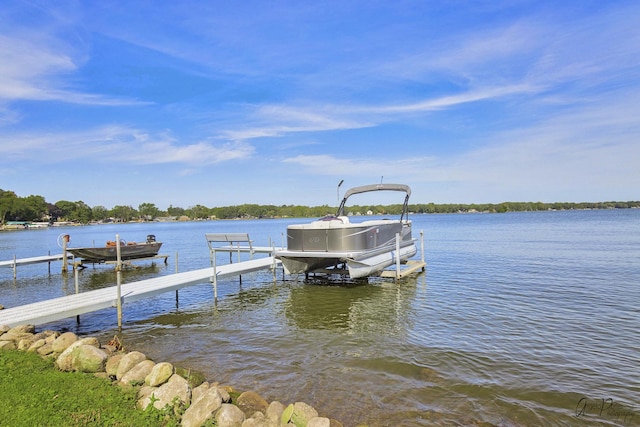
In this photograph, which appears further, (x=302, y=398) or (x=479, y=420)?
(x=302, y=398)

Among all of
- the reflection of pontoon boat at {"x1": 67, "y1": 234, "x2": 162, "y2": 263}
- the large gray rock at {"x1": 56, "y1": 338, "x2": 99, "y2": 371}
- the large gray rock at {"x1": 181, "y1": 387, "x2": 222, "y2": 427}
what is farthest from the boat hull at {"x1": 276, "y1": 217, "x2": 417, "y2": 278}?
the reflection of pontoon boat at {"x1": 67, "y1": 234, "x2": 162, "y2": 263}

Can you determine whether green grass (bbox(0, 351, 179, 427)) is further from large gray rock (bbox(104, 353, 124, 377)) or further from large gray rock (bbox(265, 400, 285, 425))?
large gray rock (bbox(265, 400, 285, 425))

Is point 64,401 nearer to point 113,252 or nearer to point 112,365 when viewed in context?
point 112,365

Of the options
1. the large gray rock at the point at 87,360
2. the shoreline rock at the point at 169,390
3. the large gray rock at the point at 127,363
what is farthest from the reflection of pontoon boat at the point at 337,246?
the large gray rock at the point at 87,360

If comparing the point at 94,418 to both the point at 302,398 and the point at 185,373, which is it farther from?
the point at 302,398

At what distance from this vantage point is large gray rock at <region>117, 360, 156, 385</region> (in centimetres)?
586

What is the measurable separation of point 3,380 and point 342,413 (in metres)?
4.85

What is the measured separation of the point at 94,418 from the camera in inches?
182

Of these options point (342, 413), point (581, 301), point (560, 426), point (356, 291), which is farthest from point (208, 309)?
point (581, 301)

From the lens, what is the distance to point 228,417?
4.75 meters

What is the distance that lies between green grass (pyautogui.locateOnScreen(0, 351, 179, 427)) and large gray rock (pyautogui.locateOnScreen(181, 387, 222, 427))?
0.17 m

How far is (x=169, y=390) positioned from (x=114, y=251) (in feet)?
67.2

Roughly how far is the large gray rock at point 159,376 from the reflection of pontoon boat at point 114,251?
63.2ft

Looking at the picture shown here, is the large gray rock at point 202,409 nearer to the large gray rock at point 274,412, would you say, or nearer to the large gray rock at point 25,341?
the large gray rock at point 274,412
